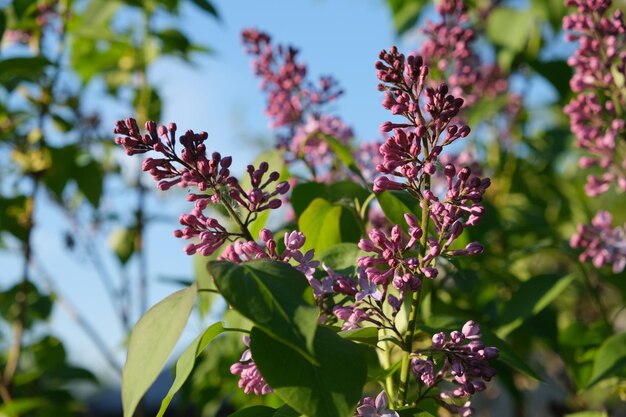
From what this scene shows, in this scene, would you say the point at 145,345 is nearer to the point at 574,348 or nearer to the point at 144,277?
the point at 574,348

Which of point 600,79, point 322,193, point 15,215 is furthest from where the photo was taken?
point 15,215

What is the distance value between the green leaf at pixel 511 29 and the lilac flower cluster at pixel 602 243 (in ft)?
4.24

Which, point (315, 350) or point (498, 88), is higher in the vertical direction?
point (498, 88)

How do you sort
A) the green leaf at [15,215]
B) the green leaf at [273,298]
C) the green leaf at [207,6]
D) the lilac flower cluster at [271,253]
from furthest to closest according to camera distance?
1. the green leaf at [15,215]
2. the green leaf at [207,6]
3. the lilac flower cluster at [271,253]
4. the green leaf at [273,298]

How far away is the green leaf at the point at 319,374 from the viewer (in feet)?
3.21

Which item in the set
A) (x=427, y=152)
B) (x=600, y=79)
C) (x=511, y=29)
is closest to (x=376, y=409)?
(x=427, y=152)

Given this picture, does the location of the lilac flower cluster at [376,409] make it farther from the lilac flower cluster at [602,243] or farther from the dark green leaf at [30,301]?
the dark green leaf at [30,301]

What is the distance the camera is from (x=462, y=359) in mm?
1133

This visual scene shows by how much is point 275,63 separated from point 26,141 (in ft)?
5.80

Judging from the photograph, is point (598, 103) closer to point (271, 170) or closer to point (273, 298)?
point (271, 170)

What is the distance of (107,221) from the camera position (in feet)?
12.2

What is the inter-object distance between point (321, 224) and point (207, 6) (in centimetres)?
149

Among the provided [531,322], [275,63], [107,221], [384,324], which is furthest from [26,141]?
[384,324]

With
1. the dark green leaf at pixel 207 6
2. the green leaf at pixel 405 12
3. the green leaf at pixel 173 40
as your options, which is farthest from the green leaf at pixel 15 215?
the green leaf at pixel 405 12
